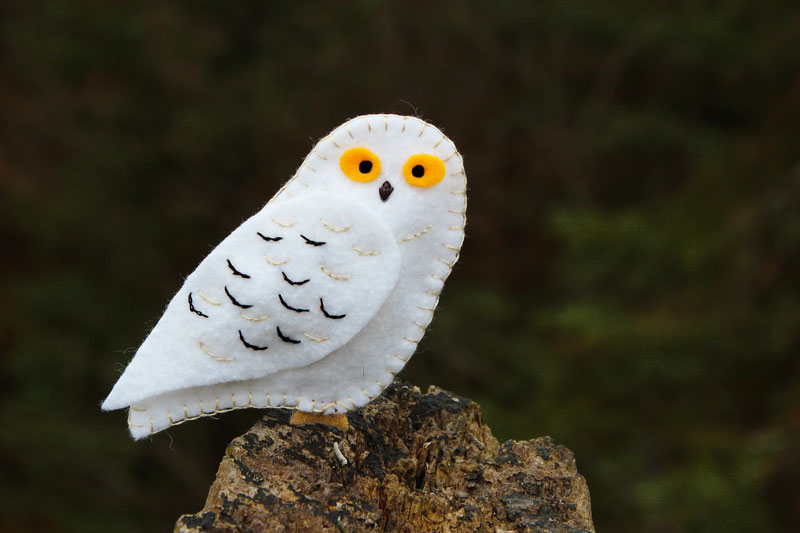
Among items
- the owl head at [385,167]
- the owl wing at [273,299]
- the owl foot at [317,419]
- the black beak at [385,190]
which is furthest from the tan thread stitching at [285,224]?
the owl foot at [317,419]

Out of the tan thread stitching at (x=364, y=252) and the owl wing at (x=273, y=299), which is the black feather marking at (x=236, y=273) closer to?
the owl wing at (x=273, y=299)

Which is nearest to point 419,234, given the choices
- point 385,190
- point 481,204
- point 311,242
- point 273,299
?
point 385,190

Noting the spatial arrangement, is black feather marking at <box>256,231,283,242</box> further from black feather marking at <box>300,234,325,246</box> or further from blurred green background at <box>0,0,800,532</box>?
blurred green background at <box>0,0,800,532</box>

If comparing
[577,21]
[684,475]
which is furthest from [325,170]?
[577,21]

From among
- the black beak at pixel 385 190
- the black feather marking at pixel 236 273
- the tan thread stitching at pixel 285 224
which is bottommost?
the black feather marking at pixel 236 273

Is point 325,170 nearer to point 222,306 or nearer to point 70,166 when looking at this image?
point 222,306

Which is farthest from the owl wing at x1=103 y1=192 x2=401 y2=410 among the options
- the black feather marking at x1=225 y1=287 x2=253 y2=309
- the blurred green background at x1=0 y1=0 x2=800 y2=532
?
the blurred green background at x1=0 y1=0 x2=800 y2=532
